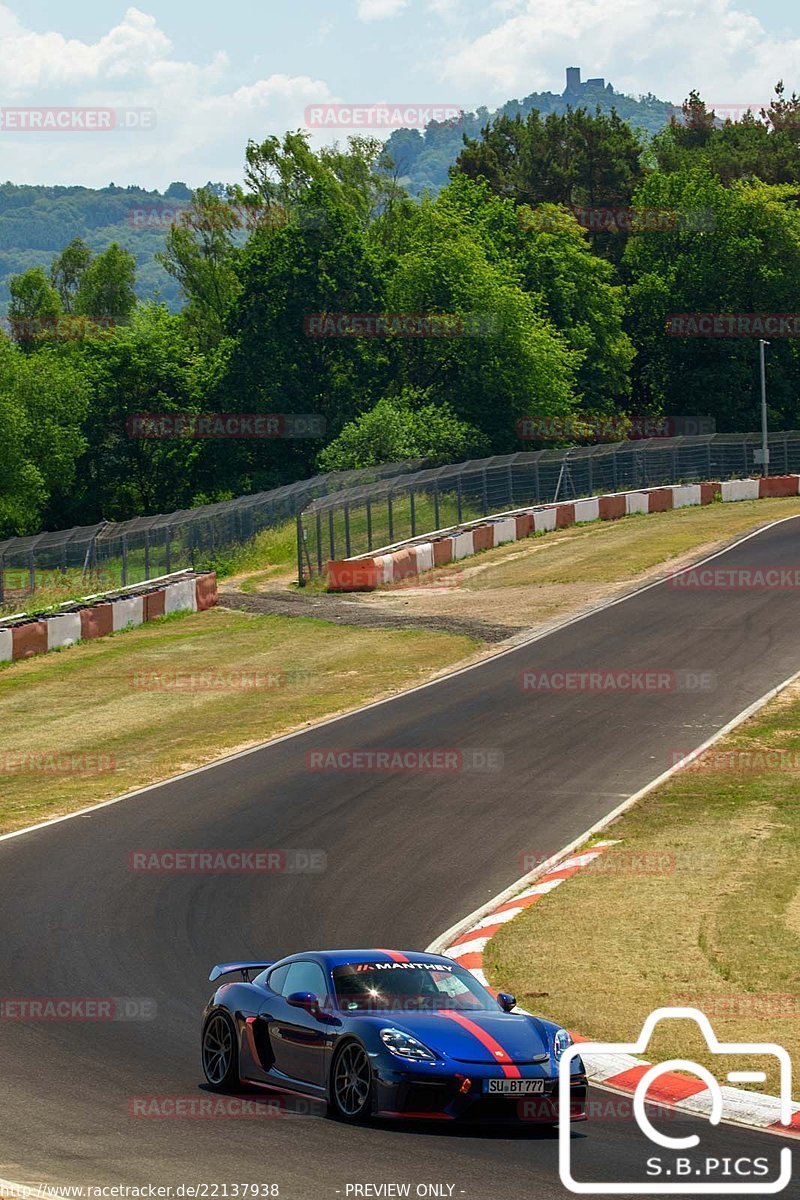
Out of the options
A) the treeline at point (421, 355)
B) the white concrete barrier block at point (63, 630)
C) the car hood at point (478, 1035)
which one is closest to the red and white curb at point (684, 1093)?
the car hood at point (478, 1035)

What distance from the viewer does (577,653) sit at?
3797 cm

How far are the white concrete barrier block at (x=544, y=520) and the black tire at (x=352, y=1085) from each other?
49853mm

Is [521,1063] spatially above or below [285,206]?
below

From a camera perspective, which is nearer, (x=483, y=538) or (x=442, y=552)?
(x=442, y=552)

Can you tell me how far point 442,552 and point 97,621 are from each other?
575 inches

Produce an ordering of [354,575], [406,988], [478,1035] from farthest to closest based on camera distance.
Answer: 1. [354,575]
2. [406,988]
3. [478,1035]

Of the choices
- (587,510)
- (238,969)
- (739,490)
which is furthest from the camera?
(739,490)

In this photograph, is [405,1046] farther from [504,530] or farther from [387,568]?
[504,530]

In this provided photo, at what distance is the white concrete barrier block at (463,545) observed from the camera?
56250 mm

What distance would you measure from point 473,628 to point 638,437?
179 ft

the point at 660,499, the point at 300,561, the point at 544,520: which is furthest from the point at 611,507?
the point at 300,561

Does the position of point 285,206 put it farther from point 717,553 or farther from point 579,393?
point 717,553

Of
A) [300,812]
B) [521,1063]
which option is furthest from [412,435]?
[521,1063]

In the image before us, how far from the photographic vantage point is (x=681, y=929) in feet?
58.6
